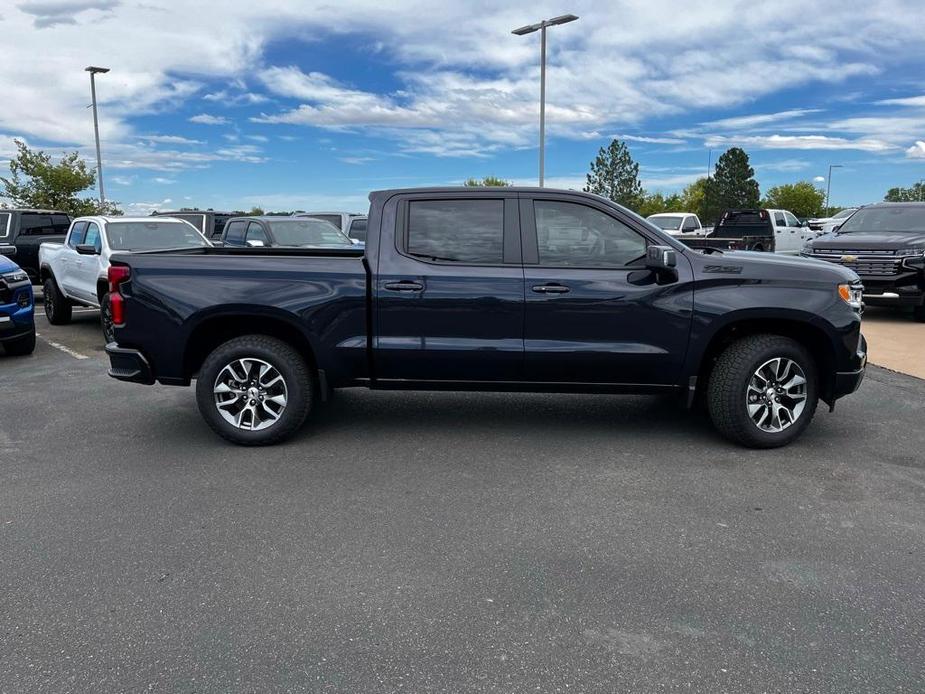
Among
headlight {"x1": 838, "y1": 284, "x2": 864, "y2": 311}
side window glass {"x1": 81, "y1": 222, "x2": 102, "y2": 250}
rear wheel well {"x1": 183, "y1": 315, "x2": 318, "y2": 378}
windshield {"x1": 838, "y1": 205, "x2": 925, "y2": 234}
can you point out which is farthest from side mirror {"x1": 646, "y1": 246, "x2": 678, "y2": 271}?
windshield {"x1": 838, "y1": 205, "x2": 925, "y2": 234}

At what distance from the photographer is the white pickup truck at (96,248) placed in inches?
398

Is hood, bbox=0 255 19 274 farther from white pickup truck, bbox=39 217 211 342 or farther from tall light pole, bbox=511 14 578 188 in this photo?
tall light pole, bbox=511 14 578 188

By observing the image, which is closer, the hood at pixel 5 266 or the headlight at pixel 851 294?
the headlight at pixel 851 294

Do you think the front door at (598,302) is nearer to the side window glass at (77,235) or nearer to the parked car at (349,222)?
the side window glass at (77,235)

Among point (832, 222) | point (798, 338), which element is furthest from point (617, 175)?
point (798, 338)

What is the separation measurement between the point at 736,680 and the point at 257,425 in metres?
3.66

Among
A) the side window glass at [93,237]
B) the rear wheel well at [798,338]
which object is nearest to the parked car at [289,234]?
the side window glass at [93,237]

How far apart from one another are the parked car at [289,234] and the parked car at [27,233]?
559 cm

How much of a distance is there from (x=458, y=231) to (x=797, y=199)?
100 metres

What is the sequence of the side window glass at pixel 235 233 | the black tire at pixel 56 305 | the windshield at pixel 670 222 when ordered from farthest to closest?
the windshield at pixel 670 222, the side window glass at pixel 235 233, the black tire at pixel 56 305

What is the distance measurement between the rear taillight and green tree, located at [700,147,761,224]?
264 ft

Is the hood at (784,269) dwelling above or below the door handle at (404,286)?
above

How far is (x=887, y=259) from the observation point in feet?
37.0

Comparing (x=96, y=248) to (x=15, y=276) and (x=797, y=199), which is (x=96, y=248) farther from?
(x=797, y=199)
